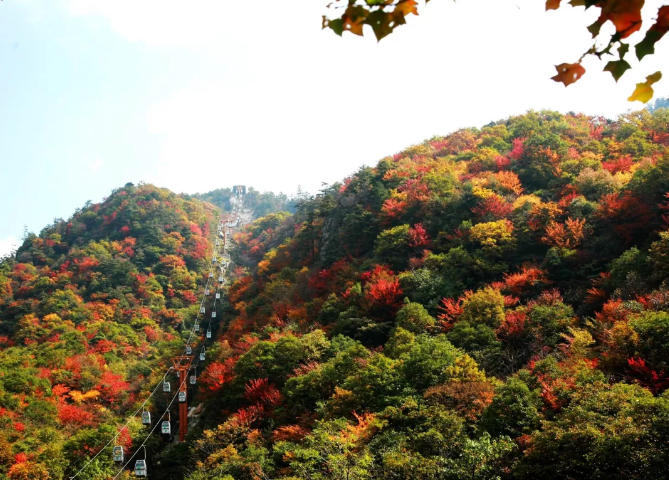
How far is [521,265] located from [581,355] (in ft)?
29.8

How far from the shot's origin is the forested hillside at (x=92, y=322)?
20.1 metres

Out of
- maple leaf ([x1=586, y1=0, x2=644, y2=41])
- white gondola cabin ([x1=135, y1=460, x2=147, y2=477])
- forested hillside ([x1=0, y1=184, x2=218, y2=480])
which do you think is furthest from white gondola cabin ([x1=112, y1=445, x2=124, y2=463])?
maple leaf ([x1=586, y1=0, x2=644, y2=41])

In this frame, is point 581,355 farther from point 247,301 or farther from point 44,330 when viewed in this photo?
point 44,330

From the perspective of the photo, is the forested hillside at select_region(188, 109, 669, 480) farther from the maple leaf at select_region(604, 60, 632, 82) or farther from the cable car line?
the maple leaf at select_region(604, 60, 632, 82)

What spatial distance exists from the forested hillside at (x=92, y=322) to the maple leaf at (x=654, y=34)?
71.9ft

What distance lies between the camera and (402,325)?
17.7 metres

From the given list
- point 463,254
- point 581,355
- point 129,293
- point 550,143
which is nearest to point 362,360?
point 581,355

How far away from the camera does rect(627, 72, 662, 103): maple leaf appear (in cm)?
152

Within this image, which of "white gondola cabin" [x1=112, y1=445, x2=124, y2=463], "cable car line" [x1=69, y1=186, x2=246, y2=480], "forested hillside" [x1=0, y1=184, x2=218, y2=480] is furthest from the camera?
"forested hillside" [x1=0, y1=184, x2=218, y2=480]

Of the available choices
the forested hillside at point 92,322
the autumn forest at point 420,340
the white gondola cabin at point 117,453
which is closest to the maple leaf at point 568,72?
the autumn forest at point 420,340

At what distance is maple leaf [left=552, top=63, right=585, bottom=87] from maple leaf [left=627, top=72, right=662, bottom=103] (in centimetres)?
18

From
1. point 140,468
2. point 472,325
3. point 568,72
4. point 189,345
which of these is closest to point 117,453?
point 140,468

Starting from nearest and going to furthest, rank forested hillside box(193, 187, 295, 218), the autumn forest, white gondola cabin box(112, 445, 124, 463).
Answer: the autumn forest < white gondola cabin box(112, 445, 124, 463) < forested hillside box(193, 187, 295, 218)

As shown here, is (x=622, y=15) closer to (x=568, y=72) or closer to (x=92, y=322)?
(x=568, y=72)
